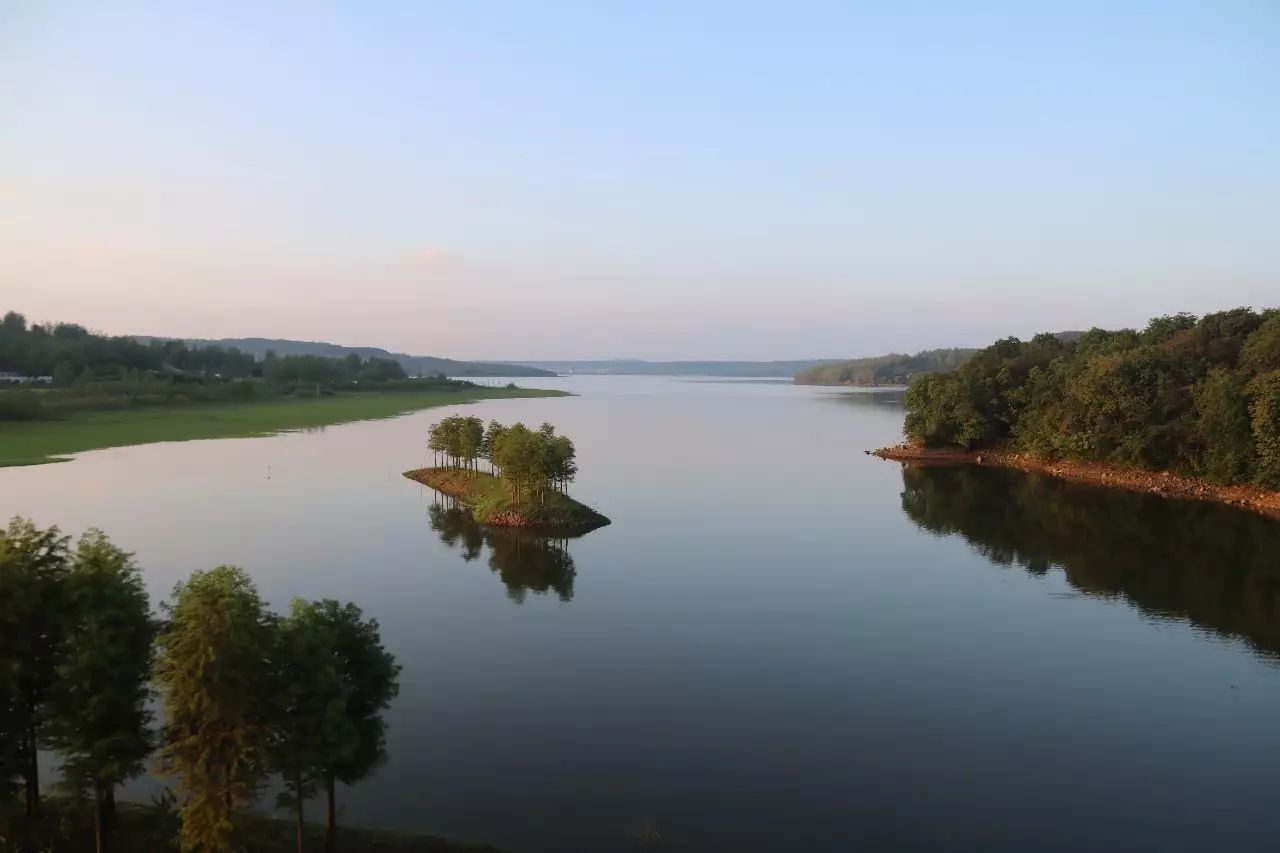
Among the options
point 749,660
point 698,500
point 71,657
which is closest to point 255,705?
point 71,657

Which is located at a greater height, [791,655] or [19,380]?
[19,380]

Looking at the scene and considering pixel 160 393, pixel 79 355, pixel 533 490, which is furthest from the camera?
pixel 79 355

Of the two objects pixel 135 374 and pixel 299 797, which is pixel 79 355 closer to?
pixel 135 374

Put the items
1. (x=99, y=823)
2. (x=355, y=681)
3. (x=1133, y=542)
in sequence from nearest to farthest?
(x=99, y=823) → (x=355, y=681) → (x=1133, y=542)

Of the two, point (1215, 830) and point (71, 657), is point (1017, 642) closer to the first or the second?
point (1215, 830)

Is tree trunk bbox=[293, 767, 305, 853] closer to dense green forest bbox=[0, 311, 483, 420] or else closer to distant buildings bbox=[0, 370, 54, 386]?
dense green forest bbox=[0, 311, 483, 420]

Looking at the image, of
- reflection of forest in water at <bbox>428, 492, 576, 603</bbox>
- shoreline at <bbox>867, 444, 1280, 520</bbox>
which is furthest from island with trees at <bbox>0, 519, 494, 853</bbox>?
shoreline at <bbox>867, 444, 1280, 520</bbox>

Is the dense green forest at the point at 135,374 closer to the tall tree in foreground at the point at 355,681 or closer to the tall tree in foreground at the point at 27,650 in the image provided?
the tall tree in foreground at the point at 27,650

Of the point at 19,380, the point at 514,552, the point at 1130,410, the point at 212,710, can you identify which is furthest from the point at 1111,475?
the point at 19,380
